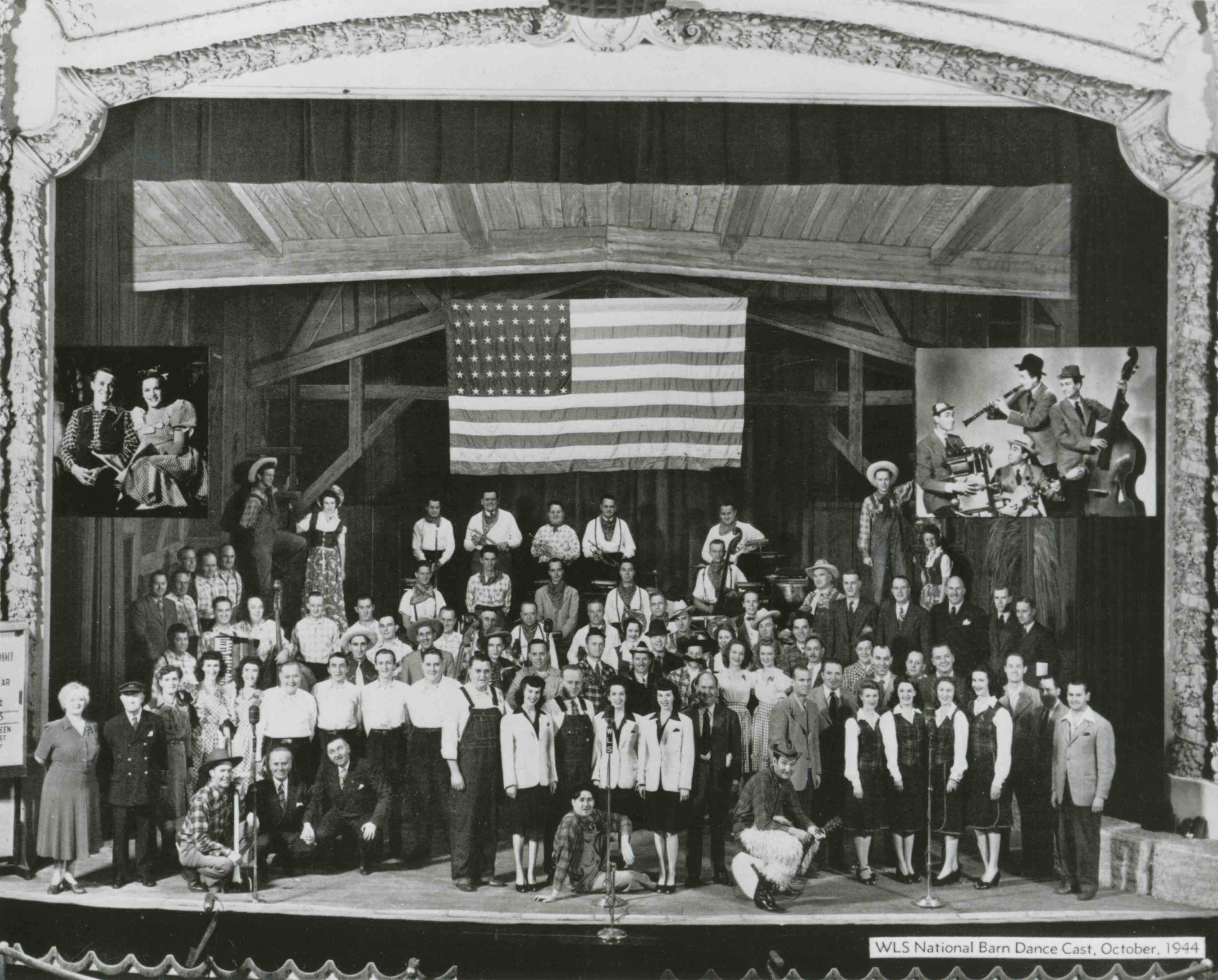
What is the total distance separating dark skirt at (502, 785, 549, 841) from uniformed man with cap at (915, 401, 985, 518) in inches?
110

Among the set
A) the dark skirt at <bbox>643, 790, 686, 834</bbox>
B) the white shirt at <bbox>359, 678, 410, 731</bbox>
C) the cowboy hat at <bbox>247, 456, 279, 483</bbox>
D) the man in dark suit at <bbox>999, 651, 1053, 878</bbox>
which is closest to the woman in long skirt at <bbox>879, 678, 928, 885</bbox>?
the man in dark suit at <bbox>999, 651, 1053, 878</bbox>

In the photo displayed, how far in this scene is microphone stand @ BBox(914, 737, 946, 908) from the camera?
7.26 meters

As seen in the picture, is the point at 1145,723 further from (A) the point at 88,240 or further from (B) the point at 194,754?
(A) the point at 88,240

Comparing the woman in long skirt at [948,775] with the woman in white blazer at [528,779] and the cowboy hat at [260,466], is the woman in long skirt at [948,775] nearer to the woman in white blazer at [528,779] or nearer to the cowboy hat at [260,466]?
the woman in white blazer at [528,779]

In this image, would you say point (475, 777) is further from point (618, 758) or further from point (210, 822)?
point (210, 822)

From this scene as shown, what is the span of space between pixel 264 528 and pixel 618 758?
2494mm

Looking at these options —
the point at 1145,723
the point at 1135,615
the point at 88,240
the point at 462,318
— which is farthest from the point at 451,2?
the point at 1145,723

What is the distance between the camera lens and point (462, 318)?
304 inches

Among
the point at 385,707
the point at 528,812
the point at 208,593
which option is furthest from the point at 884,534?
the point at 208,593

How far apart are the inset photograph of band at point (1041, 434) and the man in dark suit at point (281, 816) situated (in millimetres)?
3977

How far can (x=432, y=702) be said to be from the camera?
24.9 feet

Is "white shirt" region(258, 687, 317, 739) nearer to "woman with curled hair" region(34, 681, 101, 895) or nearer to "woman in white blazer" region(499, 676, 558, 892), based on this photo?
"woman with curled hair" region(34, 681, 101, 895)

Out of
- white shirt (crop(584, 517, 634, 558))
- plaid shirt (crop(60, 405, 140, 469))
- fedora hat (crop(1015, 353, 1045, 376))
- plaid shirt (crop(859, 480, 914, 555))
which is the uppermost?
fedora hat (crop(1015, 353, 1045, 376))

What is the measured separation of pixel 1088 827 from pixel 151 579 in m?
5.61
